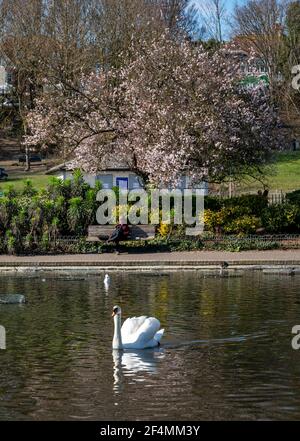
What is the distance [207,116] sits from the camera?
46281 mm

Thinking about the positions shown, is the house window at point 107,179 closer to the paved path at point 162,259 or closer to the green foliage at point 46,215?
the green foliage at point 46,215

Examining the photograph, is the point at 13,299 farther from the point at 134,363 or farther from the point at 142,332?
the point at 134,363

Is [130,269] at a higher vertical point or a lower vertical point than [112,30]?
lower

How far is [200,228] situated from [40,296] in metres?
13.6

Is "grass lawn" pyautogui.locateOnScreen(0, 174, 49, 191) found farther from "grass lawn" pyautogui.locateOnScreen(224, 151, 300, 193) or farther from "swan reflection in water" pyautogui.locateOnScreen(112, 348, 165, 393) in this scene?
"swan reflection in water" pyautogui.locateOnScreen(112, 348, 165, 393)

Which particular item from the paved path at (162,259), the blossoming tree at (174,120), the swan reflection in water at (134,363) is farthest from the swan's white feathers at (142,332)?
the blossoming tree at (174,120)

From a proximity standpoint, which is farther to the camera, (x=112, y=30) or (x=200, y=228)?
(x=112, y=30)

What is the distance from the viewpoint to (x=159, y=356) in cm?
2238

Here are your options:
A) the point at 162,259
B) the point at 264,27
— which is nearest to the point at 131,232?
the point at 162,259

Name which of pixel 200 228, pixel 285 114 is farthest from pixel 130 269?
pixel 285 114

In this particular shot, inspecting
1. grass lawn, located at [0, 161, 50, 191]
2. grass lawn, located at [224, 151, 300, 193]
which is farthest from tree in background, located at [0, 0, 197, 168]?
Result: grass lawn, located at [224, 151, 300, 193]

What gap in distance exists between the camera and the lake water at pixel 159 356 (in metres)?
18.0
